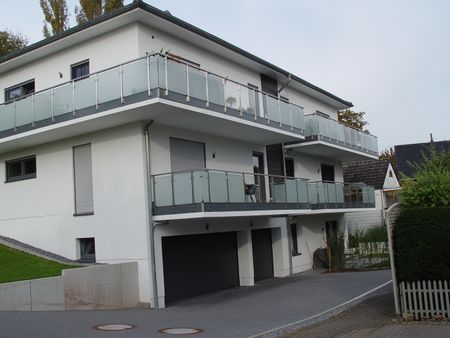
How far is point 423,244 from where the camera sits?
11.0 metres

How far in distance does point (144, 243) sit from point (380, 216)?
23.8 m

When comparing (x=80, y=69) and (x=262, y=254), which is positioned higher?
(x=80, y=69)

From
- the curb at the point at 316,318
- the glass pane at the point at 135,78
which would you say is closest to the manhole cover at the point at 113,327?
the curb at the point at 316,318

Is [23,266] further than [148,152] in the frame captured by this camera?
No

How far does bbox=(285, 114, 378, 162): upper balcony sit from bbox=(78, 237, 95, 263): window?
10103mm

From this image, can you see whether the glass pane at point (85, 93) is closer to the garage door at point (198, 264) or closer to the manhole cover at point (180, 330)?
the garage door at point (198, 264)

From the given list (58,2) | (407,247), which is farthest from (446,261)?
(58,2)

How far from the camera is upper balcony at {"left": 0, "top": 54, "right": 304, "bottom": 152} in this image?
14.2 meters

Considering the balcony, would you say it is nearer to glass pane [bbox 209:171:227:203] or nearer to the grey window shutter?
glass pane [bbox 209:171:227:203]

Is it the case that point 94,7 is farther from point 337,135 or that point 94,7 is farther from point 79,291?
point 79,291

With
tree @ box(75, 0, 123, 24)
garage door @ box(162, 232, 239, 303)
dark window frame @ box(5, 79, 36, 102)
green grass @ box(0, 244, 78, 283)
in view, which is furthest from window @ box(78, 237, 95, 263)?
tree @ box(75, 0, 123, 24)

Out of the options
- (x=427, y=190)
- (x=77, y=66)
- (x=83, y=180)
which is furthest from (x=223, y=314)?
(x=77, y=66)

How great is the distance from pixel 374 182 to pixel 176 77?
26.2 metres

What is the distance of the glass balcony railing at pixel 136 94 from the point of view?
14211 millimetres
